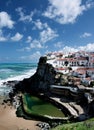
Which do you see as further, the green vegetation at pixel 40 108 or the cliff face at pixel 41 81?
the cliff face at pixel 41 81

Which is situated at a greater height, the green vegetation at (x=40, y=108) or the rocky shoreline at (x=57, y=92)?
the rocky shoreline at (x=57, y=92)

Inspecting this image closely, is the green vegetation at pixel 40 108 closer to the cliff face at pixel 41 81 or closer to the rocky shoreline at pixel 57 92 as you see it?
the rocky shoreline at pixel 57 92

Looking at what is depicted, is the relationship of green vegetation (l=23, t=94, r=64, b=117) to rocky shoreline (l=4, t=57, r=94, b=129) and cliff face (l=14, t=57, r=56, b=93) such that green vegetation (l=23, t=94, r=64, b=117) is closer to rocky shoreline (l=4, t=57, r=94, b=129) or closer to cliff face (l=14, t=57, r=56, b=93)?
rocky shoreline (l=4, t=57, r=94, b=129)

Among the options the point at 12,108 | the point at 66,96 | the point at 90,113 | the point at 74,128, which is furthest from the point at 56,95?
the point at 74,128

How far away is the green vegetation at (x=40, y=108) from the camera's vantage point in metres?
48.3

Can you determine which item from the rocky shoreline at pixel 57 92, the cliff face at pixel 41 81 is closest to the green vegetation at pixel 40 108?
the rocky shoreline at pixel 57 92

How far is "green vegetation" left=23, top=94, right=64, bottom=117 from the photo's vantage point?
48344 mm

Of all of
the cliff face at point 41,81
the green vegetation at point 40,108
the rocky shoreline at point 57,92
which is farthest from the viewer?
the cliff face at point 41,81

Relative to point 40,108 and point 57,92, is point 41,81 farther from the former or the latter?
point 40,108

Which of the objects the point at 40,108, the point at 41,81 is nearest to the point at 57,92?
the point at 40,108

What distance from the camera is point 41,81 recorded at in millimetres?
77875

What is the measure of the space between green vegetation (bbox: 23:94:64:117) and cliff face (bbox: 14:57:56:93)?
979 centimetres

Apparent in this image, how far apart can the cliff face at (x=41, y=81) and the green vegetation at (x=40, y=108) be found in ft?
32.1

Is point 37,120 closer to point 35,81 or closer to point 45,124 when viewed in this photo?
point 45,124
